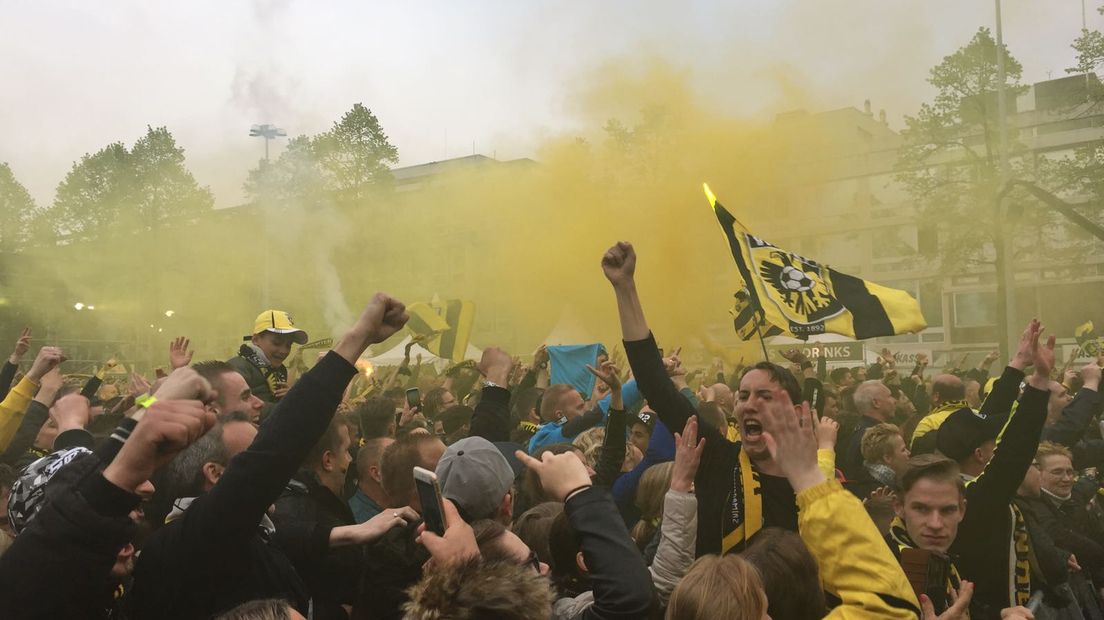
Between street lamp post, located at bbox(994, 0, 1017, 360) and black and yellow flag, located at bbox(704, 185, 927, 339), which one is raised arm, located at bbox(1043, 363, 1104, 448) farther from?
street lamp post, located at bbox(994, 0, 1017, 360)

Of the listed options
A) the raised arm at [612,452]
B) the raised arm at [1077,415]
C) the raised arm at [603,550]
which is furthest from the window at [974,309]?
the raised arm at [603,550]

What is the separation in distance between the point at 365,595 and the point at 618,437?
1907mm

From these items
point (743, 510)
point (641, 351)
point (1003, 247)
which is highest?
point (1003, 247)

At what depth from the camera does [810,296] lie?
21.4 ft

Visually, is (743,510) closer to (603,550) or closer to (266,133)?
(603,550)

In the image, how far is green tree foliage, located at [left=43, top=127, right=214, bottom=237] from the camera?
29.3 metres

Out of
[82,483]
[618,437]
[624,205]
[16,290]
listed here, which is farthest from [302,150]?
Answer: [82,483]

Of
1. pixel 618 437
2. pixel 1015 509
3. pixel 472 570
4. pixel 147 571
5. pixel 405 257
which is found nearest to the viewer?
pixel 472 570

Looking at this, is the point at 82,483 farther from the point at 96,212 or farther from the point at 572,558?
the point at 96,212

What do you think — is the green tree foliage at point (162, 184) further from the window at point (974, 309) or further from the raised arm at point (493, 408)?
the window at point (974, 309)

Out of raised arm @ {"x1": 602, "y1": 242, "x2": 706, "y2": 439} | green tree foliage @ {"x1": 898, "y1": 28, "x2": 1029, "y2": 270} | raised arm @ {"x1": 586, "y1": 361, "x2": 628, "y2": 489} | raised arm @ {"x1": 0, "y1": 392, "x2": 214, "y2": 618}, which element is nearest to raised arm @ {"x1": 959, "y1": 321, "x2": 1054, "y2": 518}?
raised arm @ {"x1": 602, "y1": 242, "x2": 706, "y2": 439}

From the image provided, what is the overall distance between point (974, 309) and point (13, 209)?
37902 millimetres

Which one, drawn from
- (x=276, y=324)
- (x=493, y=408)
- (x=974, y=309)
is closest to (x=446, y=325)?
(x=276, y=324)

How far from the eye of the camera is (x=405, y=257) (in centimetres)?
2939
